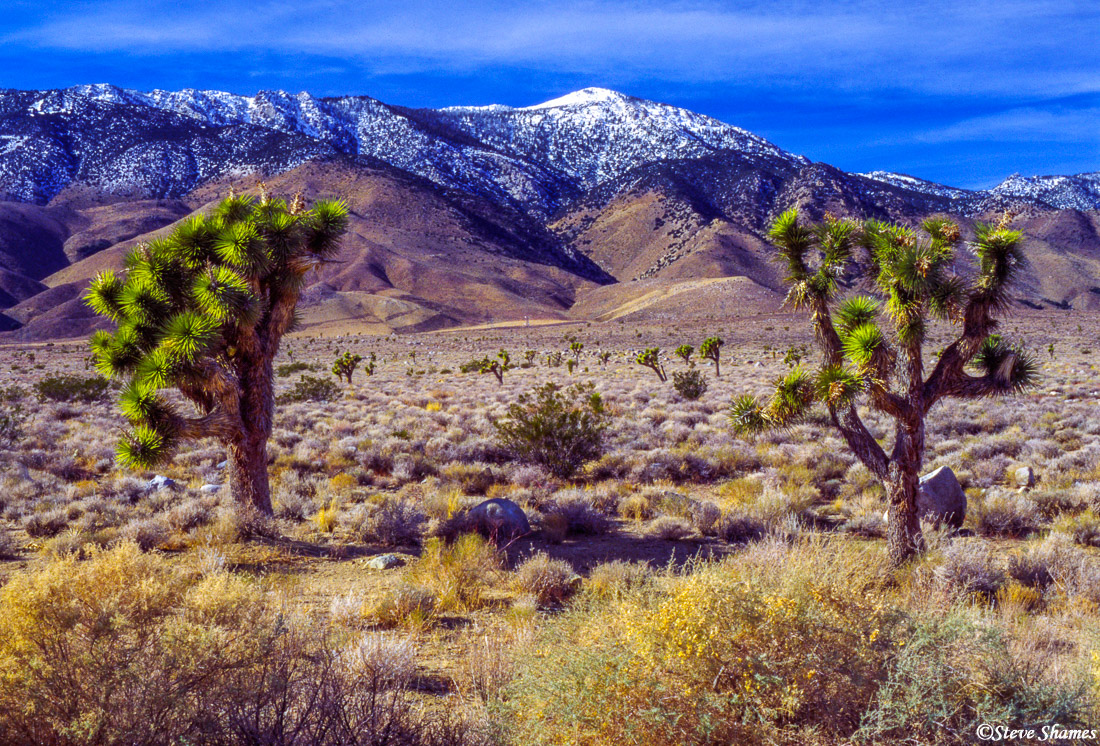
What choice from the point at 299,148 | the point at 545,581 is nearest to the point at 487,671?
the point at 545,581

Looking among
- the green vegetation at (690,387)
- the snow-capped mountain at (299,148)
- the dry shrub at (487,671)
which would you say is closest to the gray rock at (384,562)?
the dry shrub at (487,671)

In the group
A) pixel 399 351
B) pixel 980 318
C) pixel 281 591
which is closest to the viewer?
pixel 281 591

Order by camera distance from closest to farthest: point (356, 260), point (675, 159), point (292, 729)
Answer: point (292, 729) → point (356, 260) → point (675, 159)

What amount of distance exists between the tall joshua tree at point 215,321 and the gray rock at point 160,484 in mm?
2646

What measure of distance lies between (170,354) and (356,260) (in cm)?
10884

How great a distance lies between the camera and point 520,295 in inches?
4419

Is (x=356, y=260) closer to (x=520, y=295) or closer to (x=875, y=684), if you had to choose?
(x=520, y=295)

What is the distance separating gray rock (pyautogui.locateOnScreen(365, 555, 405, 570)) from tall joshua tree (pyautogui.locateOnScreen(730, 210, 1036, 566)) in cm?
453

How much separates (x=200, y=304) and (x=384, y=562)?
4140mm

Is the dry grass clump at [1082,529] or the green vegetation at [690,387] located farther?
the green vegetation at [690,387]

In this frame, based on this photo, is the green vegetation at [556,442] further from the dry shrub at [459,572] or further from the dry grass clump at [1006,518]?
the dry grass clump at [1006,518]

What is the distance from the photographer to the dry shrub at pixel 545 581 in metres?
6.94

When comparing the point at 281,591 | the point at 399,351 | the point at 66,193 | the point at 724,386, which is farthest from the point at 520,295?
the point at 281,591

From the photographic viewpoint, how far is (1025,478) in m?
11.2
